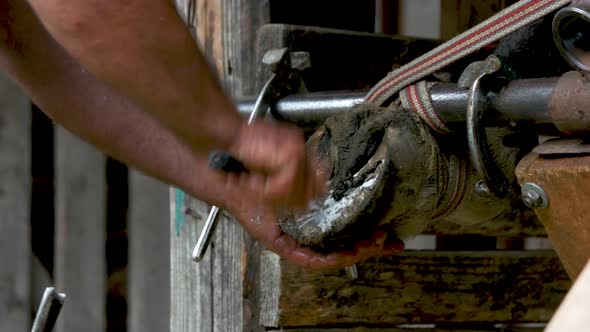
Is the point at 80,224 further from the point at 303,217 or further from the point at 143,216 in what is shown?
the point at 303,217

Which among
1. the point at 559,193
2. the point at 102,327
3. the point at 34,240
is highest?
the point at 559,193

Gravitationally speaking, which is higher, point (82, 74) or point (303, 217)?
point (82, 74)

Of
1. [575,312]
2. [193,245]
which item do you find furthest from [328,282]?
[575,312]

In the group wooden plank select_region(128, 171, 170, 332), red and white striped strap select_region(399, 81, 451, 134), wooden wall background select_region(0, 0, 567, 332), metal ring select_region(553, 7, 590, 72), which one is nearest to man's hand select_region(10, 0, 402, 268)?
red and white striped strap select_region(399, 81, 451, 134)

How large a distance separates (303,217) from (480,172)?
22 centimetres

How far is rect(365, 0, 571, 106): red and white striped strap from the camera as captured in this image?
119cm

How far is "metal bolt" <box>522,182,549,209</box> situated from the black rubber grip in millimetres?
334

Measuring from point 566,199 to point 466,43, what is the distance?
233 millimetres

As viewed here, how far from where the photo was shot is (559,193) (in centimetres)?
115

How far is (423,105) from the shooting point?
1.29 metres

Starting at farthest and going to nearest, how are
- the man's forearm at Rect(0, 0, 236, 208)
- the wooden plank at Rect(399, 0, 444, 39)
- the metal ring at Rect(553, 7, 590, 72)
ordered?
the wooden plank at Rect(399, 0, 444, 39) < the man's forearm at Rect(0, 0, 236, 208) < the metal ring at Rect(553, 7, 590, 72)

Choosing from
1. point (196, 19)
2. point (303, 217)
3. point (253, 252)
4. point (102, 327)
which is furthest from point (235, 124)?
point (102, 327)

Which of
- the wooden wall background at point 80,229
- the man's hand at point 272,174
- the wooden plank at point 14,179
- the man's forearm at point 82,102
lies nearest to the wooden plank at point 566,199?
the man's hand at point 272,174

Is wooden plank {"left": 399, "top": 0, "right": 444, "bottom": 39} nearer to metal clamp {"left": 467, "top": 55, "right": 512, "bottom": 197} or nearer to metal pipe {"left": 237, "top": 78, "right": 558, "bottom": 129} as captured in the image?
metal pipe {"left": 237, "top": 78, "right": 558, "bottom": 129}
